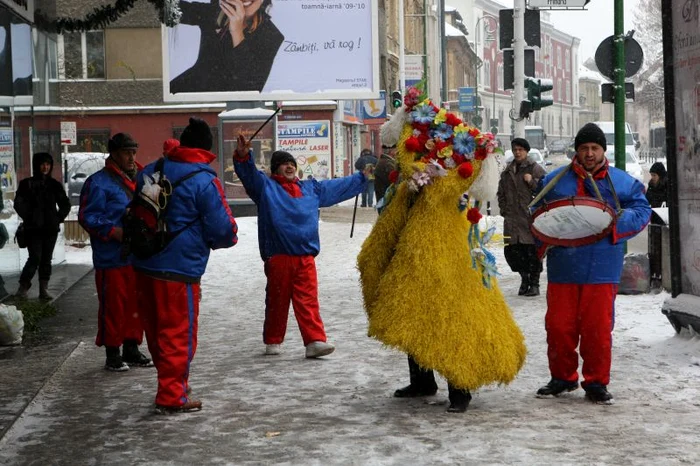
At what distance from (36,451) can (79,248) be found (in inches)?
617

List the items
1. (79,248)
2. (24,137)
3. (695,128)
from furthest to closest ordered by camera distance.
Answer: (79,248)
(24,137)
(695,128)

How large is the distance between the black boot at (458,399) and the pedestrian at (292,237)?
252cm

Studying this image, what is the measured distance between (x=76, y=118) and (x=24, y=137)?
26919 mm

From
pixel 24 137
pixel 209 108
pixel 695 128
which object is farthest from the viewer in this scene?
pixel 209 108

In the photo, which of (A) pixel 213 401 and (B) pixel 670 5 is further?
(B) pixel 670 5

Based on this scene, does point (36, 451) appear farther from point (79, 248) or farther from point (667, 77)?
point (79, 248)

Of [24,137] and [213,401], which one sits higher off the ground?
[24,137]

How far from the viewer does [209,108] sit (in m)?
41.4

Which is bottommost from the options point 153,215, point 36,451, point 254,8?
point 36,451

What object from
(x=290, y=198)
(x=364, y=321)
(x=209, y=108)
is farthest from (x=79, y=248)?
(x=209, y=108)

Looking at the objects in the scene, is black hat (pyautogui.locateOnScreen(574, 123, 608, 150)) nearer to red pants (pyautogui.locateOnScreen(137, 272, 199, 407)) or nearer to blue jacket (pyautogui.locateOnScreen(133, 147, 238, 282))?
blue jacket (pyautogui.locateOnScreen(133, 147, 238, 282))

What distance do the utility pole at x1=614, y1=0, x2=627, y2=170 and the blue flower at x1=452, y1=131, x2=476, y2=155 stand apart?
Result: 7891 mm

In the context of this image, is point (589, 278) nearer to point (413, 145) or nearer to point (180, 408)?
point (413, 145)

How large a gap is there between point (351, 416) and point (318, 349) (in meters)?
2.43
